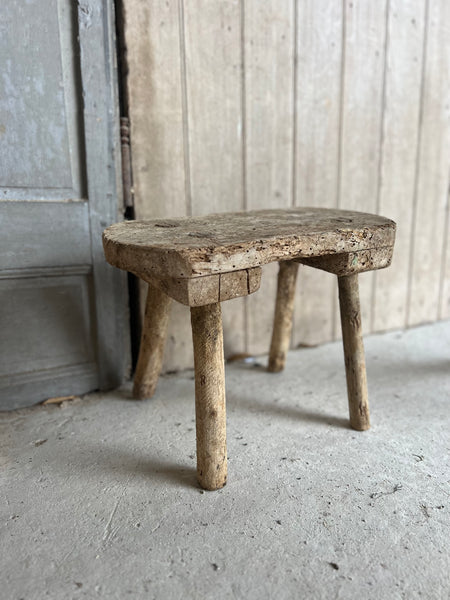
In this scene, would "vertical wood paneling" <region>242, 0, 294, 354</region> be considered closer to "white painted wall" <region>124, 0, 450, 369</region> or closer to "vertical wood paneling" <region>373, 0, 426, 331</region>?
"white painted wall" <region>124, 0, 450, 369</region>

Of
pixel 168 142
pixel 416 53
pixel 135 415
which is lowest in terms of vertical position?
pixel 135 415

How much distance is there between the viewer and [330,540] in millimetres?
935

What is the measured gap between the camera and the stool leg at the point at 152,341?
1431mm

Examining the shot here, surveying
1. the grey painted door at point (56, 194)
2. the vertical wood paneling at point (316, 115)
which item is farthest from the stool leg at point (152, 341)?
the vertical wood paneling at point (316, 115)

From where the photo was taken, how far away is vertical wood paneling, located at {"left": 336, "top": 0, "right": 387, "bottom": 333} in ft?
5.95

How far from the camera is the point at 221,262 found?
0.94 metres

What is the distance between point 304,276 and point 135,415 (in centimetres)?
87

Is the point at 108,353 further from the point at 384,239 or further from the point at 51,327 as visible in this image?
the point at 384,239

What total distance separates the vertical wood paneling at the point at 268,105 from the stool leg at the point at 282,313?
183mm

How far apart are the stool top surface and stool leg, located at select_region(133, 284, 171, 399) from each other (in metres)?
0.25

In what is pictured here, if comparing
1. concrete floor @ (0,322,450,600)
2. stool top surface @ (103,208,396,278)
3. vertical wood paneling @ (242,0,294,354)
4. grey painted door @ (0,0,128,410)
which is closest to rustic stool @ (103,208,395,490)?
stool top surface @ (103,208,396,278)

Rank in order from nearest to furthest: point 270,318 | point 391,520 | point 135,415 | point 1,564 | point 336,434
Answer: point 1,564 < point 391,520 < point 336,434 < point 135,415 < point 270,318

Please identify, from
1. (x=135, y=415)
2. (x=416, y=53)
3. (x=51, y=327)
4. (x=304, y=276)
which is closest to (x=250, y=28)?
(x=416, y=53)

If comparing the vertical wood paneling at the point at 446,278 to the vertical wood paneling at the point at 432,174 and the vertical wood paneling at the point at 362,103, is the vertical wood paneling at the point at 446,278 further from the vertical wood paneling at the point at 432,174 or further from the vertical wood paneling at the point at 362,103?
the vertical wood paneling at the point at 362,103
